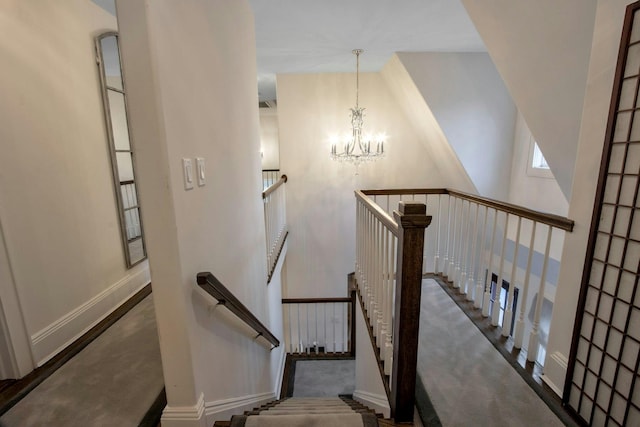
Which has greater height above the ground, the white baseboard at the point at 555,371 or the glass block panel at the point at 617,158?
the glass block panel at the point at 617,158

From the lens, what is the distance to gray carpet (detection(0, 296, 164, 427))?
1.32 metres

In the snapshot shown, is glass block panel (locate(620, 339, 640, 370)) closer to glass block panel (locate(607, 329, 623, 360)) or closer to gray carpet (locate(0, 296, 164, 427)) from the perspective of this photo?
glass block panel (locate(607, 329, 623, 360))

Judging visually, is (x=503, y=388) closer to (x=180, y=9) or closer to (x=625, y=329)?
(x=625, y=329)

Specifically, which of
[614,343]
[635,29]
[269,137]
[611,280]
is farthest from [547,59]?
[269,137]

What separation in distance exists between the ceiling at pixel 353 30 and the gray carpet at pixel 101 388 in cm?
247

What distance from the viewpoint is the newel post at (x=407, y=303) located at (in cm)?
122

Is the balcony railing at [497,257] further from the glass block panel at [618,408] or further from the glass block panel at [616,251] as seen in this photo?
the glass block panel at [618,408]

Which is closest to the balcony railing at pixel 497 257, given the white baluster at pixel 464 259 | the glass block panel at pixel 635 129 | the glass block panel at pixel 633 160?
the white baluster at pixel 464 259

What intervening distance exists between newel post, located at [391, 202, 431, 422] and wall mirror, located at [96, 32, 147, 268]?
211cm

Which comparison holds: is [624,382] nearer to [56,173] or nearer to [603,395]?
[603,395]

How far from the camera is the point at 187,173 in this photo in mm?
1183

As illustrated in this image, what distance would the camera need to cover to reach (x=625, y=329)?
4.03 ft

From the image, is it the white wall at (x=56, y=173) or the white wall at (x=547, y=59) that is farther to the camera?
the white wall at (x=547, y=59)

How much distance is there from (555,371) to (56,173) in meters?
3.11
